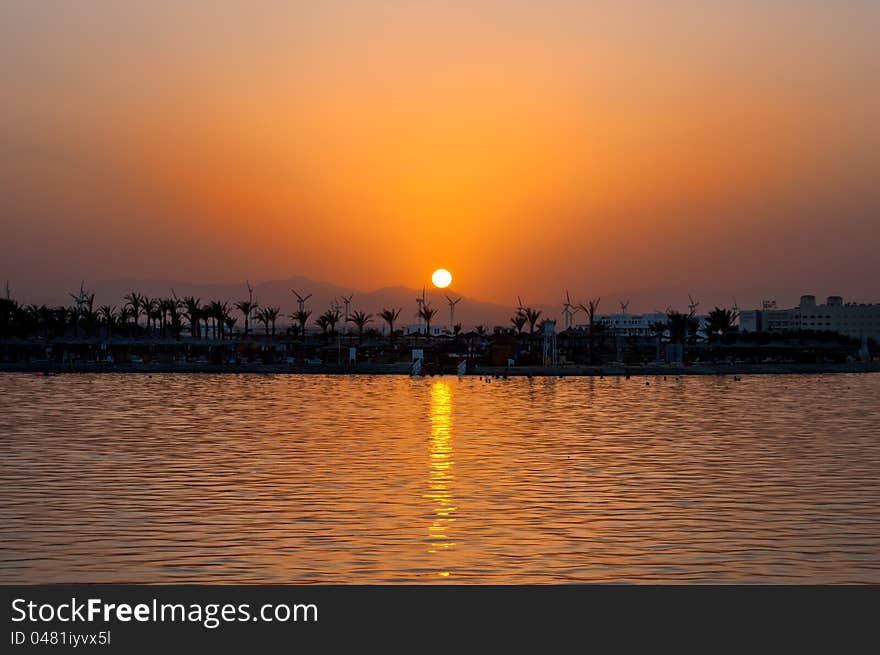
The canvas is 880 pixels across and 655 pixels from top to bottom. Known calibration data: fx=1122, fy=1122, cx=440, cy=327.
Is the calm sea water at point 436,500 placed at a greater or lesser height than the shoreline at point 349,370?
lesser

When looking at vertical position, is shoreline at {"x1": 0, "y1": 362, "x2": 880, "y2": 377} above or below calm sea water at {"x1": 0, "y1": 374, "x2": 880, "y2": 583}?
above

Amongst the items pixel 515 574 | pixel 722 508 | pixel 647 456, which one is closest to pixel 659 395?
pixel 647 456

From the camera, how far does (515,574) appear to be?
59.3ft

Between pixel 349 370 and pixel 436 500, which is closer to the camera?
pixel 436 500

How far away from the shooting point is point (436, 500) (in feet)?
90.3

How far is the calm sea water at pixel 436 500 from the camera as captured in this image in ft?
62.2

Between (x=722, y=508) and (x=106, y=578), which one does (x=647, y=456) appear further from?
(x=106, y=578)

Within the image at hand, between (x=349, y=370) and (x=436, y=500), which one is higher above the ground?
(x=349, y=370)

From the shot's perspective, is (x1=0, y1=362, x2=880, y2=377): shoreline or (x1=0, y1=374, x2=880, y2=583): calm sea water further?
(x1=0, y1=362, x2=880, y2=377): shoreline

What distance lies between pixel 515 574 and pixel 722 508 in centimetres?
975

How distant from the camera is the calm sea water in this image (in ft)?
62.2

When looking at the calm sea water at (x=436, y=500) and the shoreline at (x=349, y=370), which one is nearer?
the calm sea water at (x=436, y=500)
